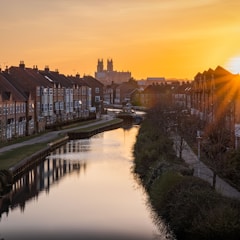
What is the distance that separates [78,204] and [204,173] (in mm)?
6842

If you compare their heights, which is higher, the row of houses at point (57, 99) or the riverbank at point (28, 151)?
the row of houses at point (57, 99)

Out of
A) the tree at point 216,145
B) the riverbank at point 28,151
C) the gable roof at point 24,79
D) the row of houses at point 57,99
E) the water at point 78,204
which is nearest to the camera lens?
the water at point 78,204

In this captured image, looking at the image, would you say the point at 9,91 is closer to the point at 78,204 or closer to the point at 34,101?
the point at 34,101

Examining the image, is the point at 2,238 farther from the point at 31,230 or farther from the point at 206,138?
the point at 206,138

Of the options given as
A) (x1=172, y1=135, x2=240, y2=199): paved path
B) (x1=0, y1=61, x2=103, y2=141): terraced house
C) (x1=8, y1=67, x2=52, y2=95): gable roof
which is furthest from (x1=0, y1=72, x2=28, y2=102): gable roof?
(x1=172, y1=135, x2=240, y2=199): paved path

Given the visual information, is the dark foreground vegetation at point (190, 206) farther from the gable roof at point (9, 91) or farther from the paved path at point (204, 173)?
the gable roof at point (9, 91)

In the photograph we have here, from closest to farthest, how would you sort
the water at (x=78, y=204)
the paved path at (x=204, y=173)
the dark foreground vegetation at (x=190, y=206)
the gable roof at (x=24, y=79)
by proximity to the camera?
the dark foreground vegetation at (x=190, y=206) → the water at (x=78, y=204) → the paved path at (x=204, y=173) → the gable roof at (x=24, y=79)

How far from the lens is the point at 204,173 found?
27.7 meters

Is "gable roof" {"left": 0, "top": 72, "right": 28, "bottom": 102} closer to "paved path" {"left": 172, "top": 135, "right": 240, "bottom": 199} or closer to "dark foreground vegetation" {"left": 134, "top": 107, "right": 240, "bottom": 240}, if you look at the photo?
"paved path" {"left": 172, "top": 135, "right": 240, "bottom": 199}

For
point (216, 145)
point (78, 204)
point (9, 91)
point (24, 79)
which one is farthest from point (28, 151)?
point (24, 79)

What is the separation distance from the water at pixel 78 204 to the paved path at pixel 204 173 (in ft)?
10.2

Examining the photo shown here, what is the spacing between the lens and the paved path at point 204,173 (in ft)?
73.7

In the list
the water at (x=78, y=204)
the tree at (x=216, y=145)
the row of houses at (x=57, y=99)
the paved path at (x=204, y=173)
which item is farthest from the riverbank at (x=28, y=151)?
the tree at (x=216, y=145)

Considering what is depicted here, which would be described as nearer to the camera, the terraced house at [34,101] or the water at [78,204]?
the water at [78,204]
